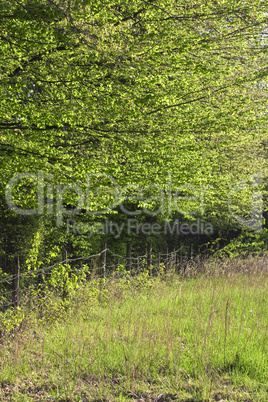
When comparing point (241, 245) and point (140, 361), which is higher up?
point (241, 245)

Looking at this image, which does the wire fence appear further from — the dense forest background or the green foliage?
the green foliage

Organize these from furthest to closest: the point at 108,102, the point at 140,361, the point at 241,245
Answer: the point at 241,245 → the point at 108,102 → the point at 140,361

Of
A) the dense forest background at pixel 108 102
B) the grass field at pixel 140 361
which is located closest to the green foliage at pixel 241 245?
the dense forest background at pixel 108 102

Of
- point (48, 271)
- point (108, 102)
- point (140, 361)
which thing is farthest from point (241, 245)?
point (140, 361)

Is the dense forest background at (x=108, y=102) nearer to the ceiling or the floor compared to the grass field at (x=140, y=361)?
nearer to the ceiling

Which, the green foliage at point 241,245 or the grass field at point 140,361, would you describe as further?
the green foliage at point 241,245

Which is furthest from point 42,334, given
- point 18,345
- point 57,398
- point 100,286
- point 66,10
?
point 66,10

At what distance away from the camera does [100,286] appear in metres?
9.66

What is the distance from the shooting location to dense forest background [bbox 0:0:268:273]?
7.99m

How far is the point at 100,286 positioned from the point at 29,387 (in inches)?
192

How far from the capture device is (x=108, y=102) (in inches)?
396

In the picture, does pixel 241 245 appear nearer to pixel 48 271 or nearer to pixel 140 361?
pixel 48 271

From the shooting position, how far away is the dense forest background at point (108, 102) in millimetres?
7988

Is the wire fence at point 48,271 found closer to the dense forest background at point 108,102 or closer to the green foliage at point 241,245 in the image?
the dense forest background at point 108,102
